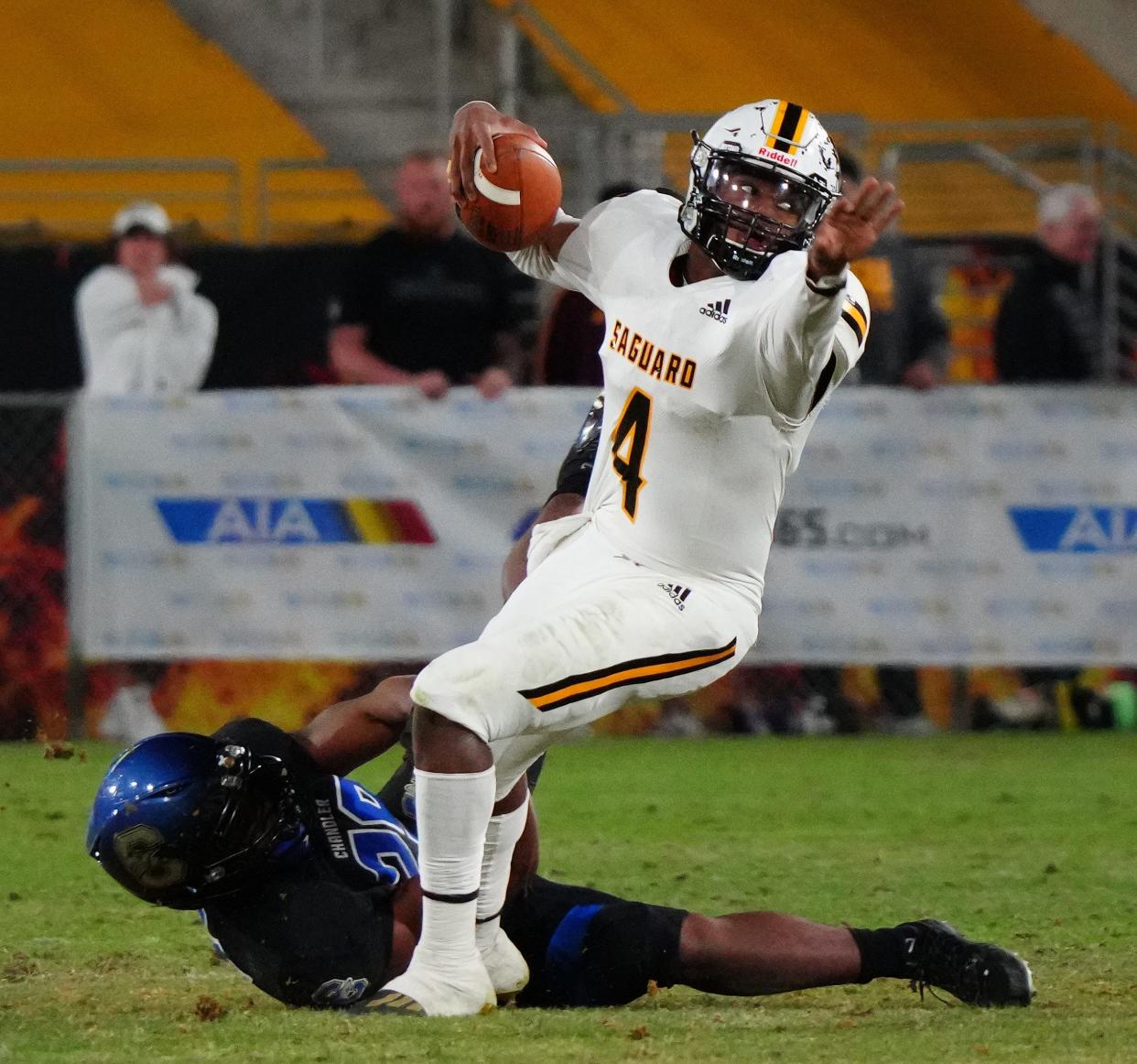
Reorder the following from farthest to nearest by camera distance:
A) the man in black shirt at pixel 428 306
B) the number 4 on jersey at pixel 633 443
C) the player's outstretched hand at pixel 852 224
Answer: the man in black shirt at pixel 428 306 → the number 4 on jersey at pixel 633 443 → the player's outstretched hand at pixel 852 224

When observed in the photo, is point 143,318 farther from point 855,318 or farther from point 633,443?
point 855,318

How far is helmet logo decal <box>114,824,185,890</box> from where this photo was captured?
4449mm

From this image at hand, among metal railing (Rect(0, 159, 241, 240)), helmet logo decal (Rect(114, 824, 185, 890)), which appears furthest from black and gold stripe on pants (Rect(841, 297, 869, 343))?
metal railing (Rect(0, 159, 241, 240))

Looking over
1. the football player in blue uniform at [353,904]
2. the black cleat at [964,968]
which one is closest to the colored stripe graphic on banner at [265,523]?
the football player in blue uniform at [353,904]

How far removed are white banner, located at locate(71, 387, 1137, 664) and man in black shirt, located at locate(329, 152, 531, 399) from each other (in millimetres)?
224

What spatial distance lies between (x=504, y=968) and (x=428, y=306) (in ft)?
17.3

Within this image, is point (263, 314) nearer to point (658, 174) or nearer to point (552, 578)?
point (658, 174)

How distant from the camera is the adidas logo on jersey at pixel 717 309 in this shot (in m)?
4.81

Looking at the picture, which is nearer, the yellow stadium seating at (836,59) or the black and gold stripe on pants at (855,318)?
the black and gold stripe on pants at (855,318)

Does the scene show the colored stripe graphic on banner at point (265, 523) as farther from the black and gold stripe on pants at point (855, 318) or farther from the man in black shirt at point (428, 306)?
the black and gold stripe on pants at point (855, 318)

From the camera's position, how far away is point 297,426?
9.59 meters

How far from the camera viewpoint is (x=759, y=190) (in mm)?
5012

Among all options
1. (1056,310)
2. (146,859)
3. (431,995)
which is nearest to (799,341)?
(431,995)

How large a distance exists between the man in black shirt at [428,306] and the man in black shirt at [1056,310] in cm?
221
